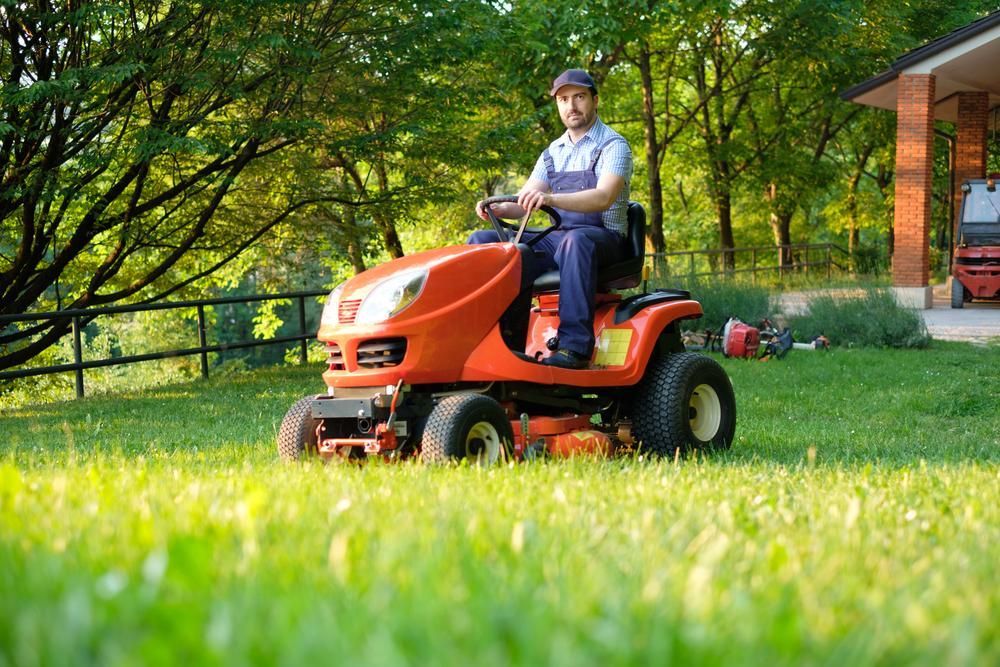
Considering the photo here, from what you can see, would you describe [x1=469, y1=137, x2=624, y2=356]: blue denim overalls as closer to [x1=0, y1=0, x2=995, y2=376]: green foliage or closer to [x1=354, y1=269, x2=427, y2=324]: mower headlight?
[x1=354, y1=269, x2=427, y2=324]: mower headlight

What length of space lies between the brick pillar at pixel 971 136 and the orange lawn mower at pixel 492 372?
20259 millimetres

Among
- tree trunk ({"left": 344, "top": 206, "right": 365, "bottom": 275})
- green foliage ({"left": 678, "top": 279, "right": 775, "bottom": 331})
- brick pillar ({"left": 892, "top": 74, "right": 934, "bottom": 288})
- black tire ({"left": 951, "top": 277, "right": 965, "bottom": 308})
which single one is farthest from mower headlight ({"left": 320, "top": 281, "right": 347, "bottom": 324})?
black tire ({"left": 951, "top": 277, "right": 965, "bottom": 308})

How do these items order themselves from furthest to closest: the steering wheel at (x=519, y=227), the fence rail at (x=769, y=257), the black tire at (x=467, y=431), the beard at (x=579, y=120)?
1. the fence rail at (x=769, y=257)
2. the beard at (x=579, y=120)
3. the steering wheel at (x=519, y=227)
4. the black tire at (x=467, y=431)

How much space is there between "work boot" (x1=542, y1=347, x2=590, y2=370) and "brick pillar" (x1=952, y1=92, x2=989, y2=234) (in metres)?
20.9

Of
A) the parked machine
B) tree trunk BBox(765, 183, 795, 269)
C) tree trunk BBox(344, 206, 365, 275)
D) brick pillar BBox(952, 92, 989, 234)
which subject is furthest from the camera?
tree trunk BBox(765, 183, 795, 269)

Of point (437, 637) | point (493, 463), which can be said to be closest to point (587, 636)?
point (437, 637)

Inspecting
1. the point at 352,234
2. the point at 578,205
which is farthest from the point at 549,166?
the point at 352,234

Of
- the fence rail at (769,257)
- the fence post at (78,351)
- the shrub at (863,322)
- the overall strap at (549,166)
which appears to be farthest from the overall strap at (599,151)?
→ the fence rail at (769,257)

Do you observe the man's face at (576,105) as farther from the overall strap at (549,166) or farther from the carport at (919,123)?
the carport at (919,123)

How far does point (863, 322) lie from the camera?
604 inches

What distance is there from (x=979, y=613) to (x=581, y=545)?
941 mm

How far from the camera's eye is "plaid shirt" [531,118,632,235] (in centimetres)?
624

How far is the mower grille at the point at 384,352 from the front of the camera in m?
5.61

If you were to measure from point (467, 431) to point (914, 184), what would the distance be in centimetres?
1779
